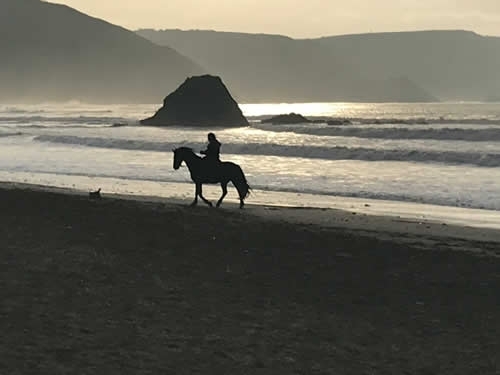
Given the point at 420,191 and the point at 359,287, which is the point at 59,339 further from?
the point at 420,191

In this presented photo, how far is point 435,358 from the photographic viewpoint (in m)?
6.72

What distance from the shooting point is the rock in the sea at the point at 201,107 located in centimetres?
7775

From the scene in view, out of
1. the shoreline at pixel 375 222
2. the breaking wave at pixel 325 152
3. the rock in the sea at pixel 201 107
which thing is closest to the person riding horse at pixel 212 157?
the shoreline at pixel 375 222

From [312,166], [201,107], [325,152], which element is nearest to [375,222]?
[312,166]

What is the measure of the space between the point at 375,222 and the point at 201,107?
6528 centimetres

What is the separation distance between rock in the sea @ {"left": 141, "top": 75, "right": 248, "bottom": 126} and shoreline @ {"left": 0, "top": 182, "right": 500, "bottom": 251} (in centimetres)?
5889

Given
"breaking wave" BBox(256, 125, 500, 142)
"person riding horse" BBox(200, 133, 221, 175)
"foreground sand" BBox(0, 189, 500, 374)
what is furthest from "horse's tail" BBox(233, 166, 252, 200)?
"breaking wave" BBox(256, 125, 500, 142)

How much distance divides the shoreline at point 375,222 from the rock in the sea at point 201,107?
193ft

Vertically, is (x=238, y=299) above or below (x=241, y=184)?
below

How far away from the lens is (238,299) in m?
8.34

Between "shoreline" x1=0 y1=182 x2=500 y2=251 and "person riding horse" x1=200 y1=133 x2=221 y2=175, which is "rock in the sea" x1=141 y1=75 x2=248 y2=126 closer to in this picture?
"shoreline" x1=0 y1=182 x2=500 y2=251

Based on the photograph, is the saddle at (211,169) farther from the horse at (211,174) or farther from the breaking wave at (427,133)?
the breaking wave at (427,133)

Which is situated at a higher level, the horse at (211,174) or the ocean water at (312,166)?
the horse at (211,174)

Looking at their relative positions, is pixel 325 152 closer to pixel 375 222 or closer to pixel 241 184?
pixel 241 184
